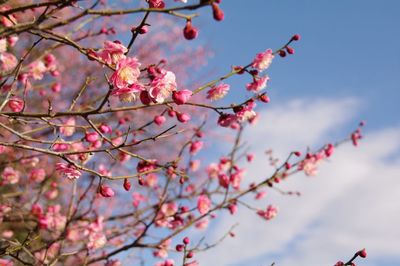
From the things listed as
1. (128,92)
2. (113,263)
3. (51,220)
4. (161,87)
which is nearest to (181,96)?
(161,87)

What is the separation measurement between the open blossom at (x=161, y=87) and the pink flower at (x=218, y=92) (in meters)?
0.57

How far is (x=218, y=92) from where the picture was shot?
2.75 meters

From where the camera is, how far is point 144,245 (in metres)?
3.66

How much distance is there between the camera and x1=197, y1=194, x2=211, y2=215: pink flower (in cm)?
412

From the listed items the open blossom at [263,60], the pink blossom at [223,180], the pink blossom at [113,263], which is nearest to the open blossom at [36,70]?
the pink blossom at [113,263]

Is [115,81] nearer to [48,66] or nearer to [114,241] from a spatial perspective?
[48,66]

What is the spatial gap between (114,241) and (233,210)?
1.83 m

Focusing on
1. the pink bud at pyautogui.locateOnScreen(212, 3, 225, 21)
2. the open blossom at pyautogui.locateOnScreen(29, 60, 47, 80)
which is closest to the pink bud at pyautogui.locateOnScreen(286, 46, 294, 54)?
the pink bud at pyautogui.locateOnScreen(212, 3, 225, 21)

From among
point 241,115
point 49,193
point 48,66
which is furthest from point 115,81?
point 49,193

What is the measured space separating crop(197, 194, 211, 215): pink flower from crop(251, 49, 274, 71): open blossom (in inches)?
69.9

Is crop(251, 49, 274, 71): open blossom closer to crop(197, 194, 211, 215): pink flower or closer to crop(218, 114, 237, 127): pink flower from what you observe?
crop(218, 114, 237, 127): pink flower

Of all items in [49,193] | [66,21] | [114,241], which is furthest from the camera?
[49,193]

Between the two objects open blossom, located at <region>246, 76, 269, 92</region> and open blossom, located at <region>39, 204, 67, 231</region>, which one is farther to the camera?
open blossom, located at <region>39, 204, 67, 231</region>

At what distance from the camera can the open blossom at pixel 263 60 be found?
2.70 metres
